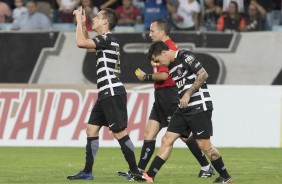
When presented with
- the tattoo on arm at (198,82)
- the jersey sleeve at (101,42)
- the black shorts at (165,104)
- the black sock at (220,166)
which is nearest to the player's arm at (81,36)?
the jersey sleeve at (101,42)

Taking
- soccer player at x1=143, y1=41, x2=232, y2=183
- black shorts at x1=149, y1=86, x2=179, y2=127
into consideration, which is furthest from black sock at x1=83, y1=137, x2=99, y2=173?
black shorts at x1=149, y1=86, x2=179, y2=127

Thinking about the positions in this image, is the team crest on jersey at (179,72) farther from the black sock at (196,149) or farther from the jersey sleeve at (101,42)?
the black sock at (196,149)

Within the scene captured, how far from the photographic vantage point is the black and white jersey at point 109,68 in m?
13.6

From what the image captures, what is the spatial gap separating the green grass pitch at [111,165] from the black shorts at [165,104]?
0.83m

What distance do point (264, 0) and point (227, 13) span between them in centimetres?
147

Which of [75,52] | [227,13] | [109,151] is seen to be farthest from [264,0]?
[109,151]

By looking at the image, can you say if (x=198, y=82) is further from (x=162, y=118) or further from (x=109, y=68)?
(x=162, y=118)

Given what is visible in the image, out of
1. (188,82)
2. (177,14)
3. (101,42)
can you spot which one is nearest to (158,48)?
(188,82)

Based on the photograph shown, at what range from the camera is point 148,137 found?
14.5 meters

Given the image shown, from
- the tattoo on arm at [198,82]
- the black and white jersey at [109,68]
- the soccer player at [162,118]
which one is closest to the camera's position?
the tattoo on arm at [198,82]

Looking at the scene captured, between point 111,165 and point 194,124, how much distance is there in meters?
3.89

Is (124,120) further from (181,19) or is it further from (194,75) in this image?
(181,19)

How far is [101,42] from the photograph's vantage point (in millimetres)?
13438

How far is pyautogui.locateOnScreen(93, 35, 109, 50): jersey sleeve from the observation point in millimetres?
13406
